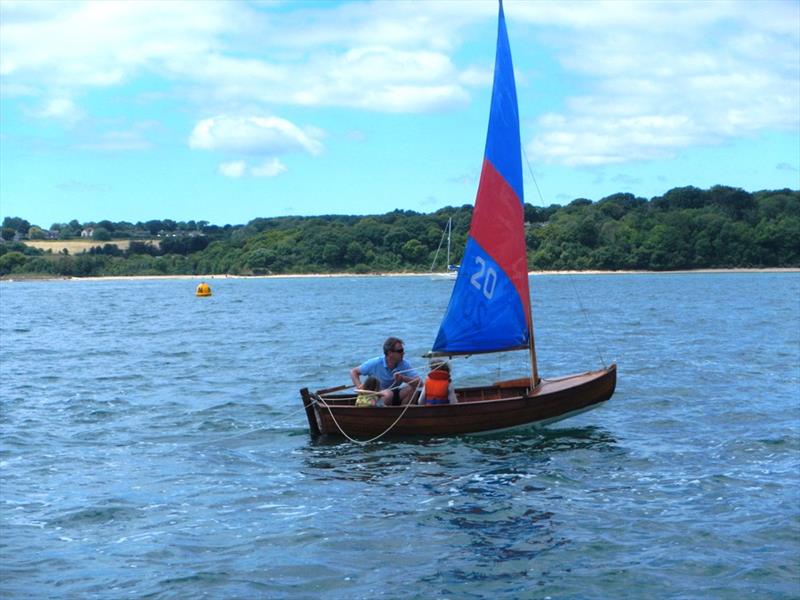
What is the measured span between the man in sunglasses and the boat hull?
0.43 meters

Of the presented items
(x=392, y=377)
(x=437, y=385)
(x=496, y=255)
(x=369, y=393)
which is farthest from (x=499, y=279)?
(x=369, y=393)

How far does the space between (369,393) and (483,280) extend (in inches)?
127

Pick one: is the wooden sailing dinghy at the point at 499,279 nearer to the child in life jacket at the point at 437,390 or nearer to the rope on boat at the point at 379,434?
the rope on boat at the point at 379,434

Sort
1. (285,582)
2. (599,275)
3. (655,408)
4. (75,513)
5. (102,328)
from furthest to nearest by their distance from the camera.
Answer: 1. (599,275)
2. (102,328)
3. (655,408)
4. (75,513)
5. (285,582)

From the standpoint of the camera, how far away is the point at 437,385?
1791 cm


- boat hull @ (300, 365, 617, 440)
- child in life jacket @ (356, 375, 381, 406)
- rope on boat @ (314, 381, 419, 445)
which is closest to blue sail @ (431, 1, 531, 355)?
boat hull @ (300, 365, 617, 440)

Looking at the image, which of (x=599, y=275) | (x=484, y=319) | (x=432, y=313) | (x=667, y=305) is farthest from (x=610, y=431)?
(x=599, y=275)

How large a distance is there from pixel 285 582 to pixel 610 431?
1026cm

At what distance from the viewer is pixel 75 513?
45.3ft

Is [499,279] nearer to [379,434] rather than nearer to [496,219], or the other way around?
[496,219]

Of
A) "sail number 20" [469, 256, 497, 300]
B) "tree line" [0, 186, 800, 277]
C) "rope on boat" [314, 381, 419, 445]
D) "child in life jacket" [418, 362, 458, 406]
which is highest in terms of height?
"tree line" [0, 186, 800, 277]

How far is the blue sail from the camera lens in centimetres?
1930

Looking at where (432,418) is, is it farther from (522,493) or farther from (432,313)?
(432,313)

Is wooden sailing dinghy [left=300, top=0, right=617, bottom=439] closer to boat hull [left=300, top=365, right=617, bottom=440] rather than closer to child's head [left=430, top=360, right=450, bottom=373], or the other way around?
boat hull [left=300, top=365, right=617, bottom=440]
